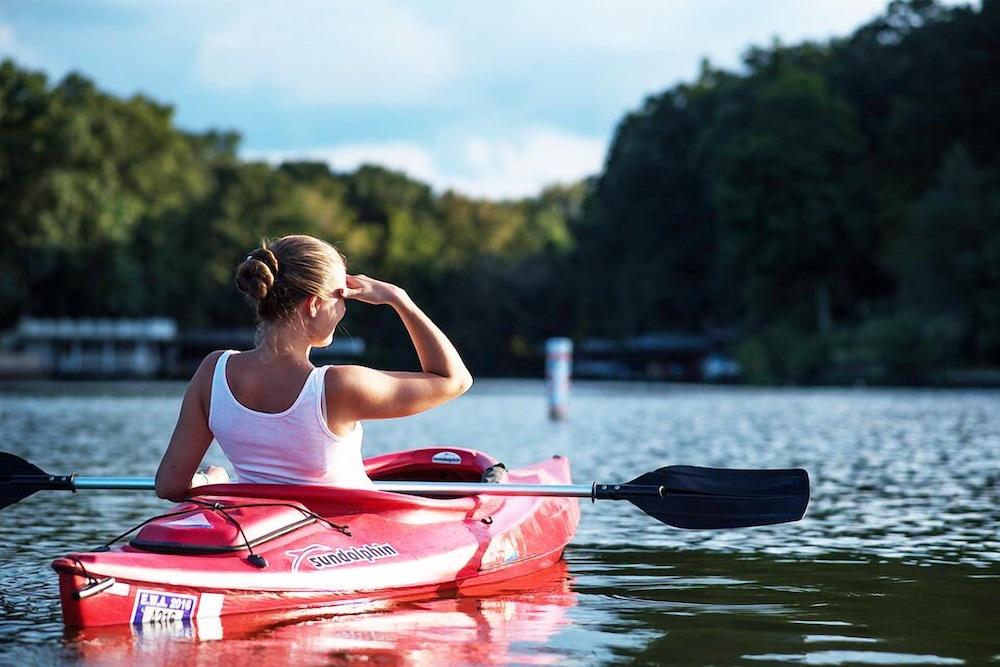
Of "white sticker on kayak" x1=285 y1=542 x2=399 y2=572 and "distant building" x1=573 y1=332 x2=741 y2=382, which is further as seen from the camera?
"distant building" x1=573 y1=332 x2=741 y2=382

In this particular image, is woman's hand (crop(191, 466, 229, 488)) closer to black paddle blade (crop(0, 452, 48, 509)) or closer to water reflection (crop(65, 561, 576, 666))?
water reflection (crop(65, 561, 576, 666))

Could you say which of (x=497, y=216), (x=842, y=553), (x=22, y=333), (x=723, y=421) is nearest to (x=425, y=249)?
(x=497, y=216)

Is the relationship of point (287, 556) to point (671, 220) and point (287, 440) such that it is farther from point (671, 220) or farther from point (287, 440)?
point (671, 220)

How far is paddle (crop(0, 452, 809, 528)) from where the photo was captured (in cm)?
737

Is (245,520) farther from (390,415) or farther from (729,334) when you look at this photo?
(729,334)

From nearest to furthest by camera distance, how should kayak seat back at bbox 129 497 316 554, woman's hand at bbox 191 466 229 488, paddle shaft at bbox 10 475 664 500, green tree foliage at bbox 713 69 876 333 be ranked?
kayak seat back at bbox 129 497 316 554, woman's hand at bbox 191 466 229 488, paddle shaft at bbox 10 475 664 500, green tree foliage at bbox 713 69 876 333

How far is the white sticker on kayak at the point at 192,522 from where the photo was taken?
6.20 metres

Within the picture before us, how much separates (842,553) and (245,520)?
13.9 feet

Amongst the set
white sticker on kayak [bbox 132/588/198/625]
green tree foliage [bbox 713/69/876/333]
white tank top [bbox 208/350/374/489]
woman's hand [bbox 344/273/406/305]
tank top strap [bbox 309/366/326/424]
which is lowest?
white sticker on kayak [bbox 132/588/198/625]

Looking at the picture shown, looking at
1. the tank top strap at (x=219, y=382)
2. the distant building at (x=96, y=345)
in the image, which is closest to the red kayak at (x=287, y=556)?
the tank top strap at (x=219, y=382)

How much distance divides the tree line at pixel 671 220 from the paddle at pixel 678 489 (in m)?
45.6

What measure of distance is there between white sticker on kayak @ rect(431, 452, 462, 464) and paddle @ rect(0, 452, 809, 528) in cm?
106

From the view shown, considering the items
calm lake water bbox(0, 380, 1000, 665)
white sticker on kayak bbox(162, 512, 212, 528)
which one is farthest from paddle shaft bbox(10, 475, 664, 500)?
white sticker on kayak bbox(162, 512, 212, 528)

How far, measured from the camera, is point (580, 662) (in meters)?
5.73
